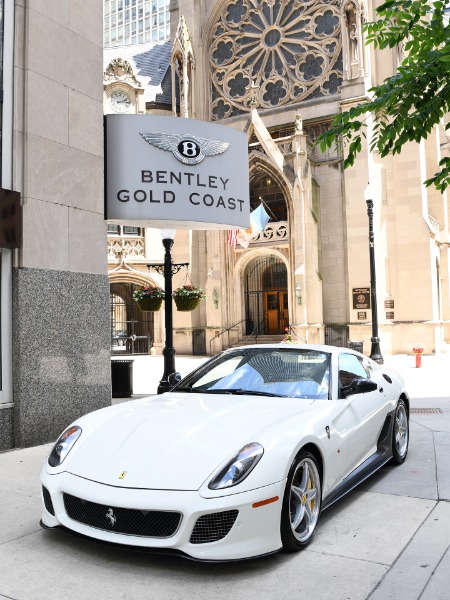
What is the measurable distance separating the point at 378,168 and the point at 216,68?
38.4 feet

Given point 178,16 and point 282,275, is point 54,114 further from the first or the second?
point 178,16

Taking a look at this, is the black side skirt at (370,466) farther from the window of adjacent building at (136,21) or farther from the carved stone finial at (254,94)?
the window of adjacent building at (136,21)

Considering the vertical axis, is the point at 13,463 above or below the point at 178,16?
below

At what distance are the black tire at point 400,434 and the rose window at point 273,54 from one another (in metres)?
25.3

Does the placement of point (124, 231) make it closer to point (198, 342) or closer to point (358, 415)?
point (198, 342)

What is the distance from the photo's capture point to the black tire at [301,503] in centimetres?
367

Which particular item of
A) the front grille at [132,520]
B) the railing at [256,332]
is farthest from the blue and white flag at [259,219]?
the front grille at [132,520]

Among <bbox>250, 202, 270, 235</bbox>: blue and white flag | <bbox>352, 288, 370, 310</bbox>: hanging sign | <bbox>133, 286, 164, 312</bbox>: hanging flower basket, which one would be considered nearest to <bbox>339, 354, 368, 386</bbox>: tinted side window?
<bbox>133, 286, 164, 312</bbox>: hanging flower basket

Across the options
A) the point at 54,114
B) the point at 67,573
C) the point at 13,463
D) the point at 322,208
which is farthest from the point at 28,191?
the point at 322,208

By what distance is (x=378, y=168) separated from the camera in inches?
1056

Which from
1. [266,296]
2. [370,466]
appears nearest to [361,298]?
[266,296]

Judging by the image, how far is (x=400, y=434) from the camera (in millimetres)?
6254

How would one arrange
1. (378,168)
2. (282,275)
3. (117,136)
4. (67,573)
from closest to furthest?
(67,573) < (117,136) < (378,168) < (282,275)

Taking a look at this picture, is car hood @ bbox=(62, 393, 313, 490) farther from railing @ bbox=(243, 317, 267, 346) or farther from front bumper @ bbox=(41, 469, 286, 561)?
railing @ bbox=(243, 317, 267, 346)
